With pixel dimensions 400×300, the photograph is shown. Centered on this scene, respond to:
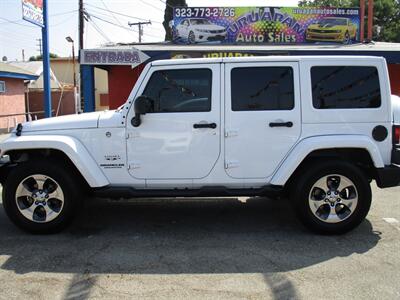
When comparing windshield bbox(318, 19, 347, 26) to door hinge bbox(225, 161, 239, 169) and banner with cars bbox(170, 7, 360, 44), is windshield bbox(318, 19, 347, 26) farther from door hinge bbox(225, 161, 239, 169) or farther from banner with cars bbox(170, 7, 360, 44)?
door hinge bbox(225, 161, 239, 169)

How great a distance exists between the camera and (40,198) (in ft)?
17.0

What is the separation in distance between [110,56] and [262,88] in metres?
8.46

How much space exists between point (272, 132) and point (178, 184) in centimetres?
119

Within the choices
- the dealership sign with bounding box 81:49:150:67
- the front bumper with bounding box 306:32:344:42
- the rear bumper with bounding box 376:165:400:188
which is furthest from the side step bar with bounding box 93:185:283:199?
the front bumper with bounding box 306:32:344:42

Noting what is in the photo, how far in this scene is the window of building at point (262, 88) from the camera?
516 cm

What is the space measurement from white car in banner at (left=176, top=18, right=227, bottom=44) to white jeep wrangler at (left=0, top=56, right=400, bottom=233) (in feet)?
33.4

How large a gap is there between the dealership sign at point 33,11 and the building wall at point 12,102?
10140 mm

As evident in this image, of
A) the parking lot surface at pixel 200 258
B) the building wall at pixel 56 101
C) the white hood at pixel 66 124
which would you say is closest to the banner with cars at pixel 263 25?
the parking lot surface at pixel 200 258

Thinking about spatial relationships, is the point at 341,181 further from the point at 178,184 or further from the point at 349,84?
the point at 178,184

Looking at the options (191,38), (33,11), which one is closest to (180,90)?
(33,11)

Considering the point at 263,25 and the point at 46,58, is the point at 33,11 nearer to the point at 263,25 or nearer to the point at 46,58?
the point at 46,58

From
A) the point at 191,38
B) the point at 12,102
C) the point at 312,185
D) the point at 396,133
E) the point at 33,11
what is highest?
the point at 191,38

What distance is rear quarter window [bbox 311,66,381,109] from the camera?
5.19m

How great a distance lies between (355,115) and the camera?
5.16 meters
